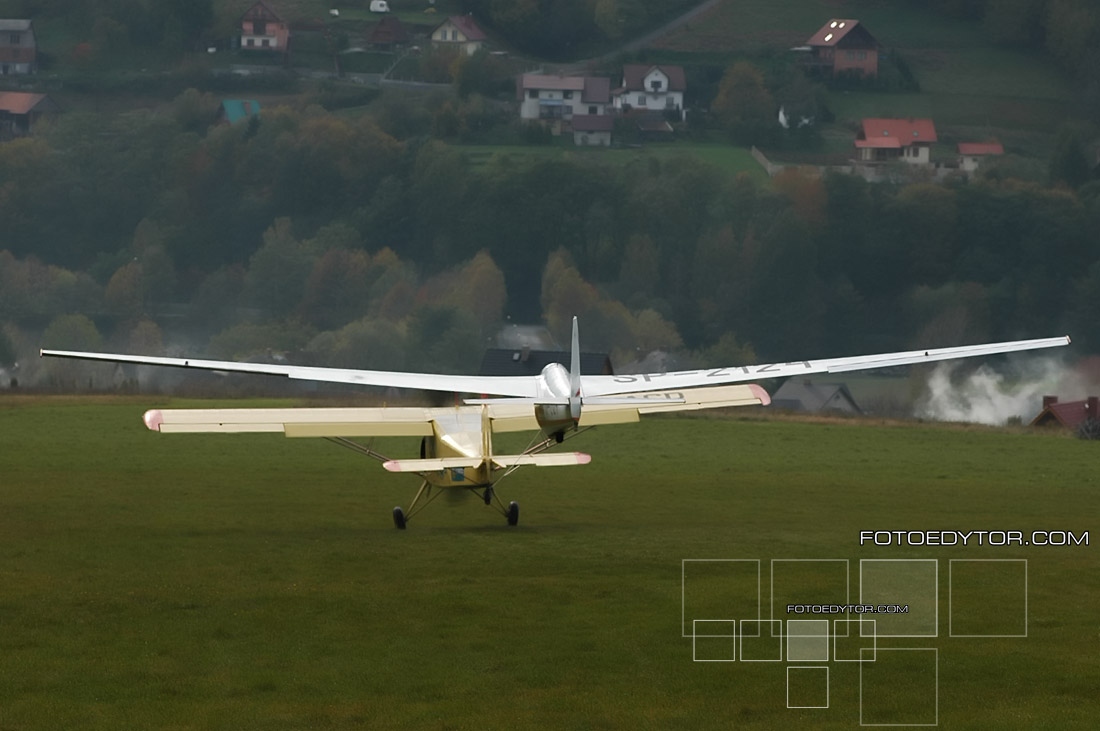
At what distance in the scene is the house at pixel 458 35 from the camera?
158 m

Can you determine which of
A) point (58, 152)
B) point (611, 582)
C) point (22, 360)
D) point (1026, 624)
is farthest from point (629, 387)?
point (58, 152)

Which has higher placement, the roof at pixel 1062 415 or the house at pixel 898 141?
the house at pixel 898 141

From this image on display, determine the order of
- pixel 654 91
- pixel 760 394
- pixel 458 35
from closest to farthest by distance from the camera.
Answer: pixel 760 394
pixel 654 91
pixel 458 35

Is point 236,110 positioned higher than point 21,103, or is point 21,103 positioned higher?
point 21,103

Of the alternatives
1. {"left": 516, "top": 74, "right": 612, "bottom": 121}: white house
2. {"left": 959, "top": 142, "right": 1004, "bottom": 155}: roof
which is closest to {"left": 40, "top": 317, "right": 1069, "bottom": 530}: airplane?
{"left": 959, "top": 142, "right": 1004, "bottom": 155}: roof

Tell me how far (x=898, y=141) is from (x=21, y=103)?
81132mm

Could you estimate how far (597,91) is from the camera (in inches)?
5856

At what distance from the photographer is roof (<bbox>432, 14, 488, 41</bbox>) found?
15925 centimetres

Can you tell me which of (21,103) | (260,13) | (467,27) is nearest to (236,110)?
(260,13)

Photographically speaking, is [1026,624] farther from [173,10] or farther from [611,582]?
[173,10]

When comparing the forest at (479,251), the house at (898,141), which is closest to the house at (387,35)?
the forest at (479,251)

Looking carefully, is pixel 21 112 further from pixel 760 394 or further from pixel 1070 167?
pixel 760 394

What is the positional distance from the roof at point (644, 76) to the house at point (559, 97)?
7.42 ft

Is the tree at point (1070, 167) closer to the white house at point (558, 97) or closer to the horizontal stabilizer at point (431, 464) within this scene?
the white house at point (558, 97)
